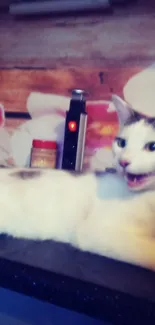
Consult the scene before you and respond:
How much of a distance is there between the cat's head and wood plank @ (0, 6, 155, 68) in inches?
11.9

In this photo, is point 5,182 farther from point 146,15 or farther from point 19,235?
point 146,15

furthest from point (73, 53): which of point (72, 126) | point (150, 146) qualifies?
point (150, 146)

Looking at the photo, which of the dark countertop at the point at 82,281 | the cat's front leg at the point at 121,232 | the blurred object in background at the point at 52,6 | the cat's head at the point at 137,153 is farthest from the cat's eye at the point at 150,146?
the blurred object in background at the point at 52,6

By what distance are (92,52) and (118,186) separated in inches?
19.1

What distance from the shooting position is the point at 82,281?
2.19 feet

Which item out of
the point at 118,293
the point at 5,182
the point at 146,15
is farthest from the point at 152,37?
the point at 118,293

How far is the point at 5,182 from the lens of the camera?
36.4 inches

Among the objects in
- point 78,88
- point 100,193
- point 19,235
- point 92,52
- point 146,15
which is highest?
point 146,15

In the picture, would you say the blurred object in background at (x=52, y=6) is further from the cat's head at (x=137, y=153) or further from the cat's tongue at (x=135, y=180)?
the cat's tongue at (x=135, y=180)

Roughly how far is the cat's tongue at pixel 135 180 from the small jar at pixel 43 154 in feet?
1.14

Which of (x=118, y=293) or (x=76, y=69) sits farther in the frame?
(x=76, y=69)

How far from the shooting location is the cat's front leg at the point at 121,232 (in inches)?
27.8

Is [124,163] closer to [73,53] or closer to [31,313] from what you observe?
[31,313]

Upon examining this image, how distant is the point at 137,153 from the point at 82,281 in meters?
0.28
